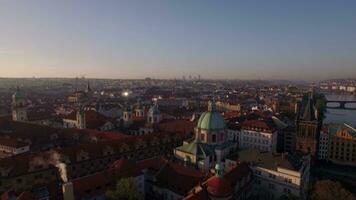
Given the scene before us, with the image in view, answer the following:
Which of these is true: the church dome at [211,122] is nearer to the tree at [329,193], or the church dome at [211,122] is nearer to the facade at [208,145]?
the facade at [208,145]

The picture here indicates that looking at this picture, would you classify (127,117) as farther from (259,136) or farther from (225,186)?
(225,186)

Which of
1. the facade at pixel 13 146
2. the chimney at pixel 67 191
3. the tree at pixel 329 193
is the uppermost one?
the chimney at pixel 67 191

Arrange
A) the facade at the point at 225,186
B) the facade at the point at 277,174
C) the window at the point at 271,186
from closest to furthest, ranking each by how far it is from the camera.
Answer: the facade at the point at 225,186
the facade at the point at 277,174
the window at the point at 271,186

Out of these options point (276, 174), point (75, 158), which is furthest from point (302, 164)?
point (75, 158)

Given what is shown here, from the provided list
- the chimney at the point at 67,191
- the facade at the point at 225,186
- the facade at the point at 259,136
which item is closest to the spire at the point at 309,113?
the facade at the point at 259,136

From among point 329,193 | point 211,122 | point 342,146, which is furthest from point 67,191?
point 342,146

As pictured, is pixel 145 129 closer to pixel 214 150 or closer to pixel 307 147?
pixel 214 150
